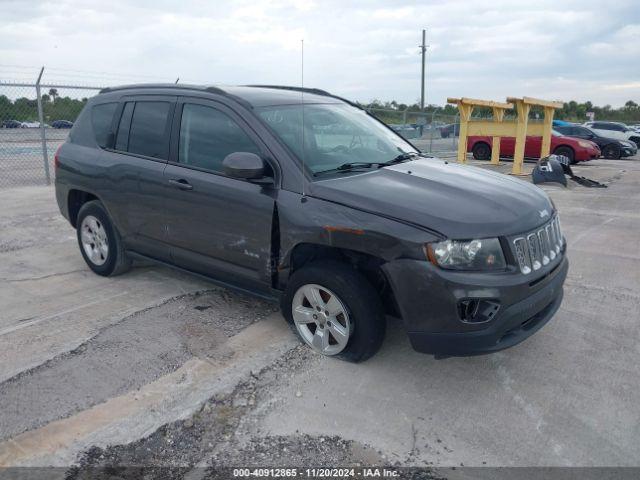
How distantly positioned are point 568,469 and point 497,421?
45 cm

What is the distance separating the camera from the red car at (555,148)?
1716 cm

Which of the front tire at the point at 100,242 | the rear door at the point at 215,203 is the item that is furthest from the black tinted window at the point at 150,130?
the front tire at the point at 100,242

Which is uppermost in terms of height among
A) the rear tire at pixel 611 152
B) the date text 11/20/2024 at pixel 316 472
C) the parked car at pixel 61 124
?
the parked car at pixel 61 124

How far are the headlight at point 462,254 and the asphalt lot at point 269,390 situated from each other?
82 cm

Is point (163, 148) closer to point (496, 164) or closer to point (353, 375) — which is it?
point (353, 375)

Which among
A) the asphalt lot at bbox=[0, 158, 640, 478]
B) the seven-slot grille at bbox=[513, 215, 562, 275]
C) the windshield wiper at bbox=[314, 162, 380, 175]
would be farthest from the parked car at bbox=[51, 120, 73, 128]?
the seven-slot grille at bbox=[513, 215, 562, 275]

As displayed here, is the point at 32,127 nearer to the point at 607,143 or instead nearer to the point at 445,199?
the point at 445,199

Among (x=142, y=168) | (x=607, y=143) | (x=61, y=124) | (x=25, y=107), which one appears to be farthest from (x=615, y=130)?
(x=142, y=168)

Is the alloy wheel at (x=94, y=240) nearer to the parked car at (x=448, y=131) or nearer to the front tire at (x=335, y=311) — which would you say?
the front tire at (x=335, y=311)

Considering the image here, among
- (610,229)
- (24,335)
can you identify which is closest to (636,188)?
(610,229)

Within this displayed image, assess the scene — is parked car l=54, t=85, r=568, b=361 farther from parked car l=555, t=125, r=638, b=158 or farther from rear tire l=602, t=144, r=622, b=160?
rear tire l=602, t=144, r=622, b=160

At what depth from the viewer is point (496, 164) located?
16.7 m

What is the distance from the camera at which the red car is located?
17156 millimetres

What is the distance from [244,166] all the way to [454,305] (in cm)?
159
